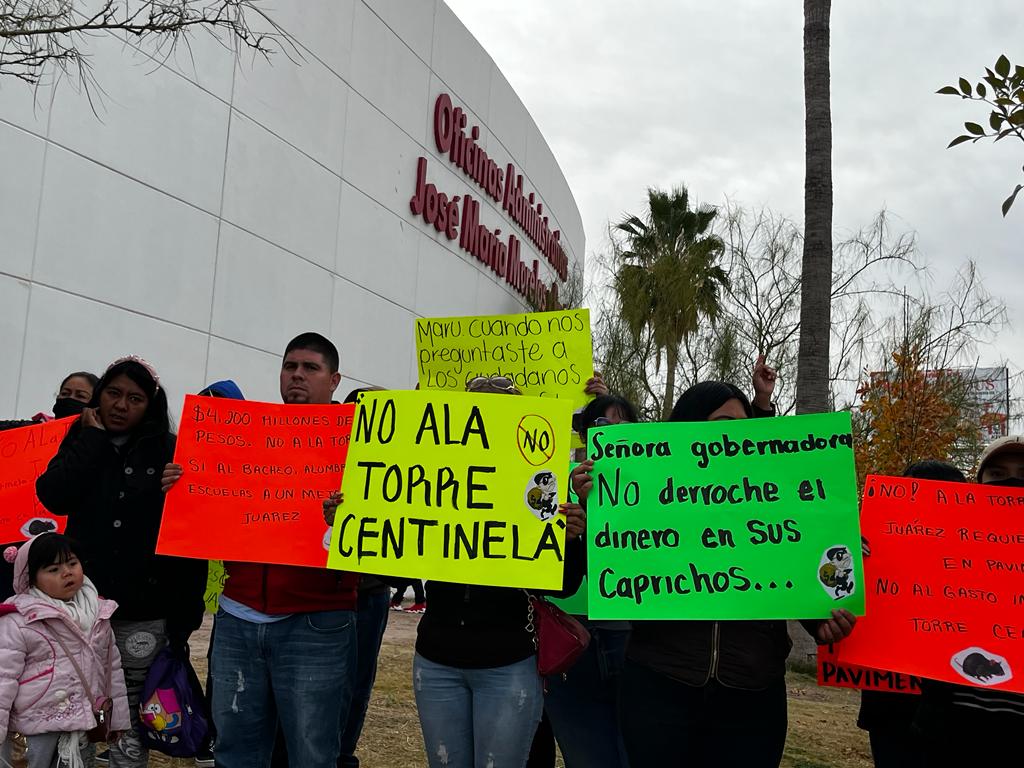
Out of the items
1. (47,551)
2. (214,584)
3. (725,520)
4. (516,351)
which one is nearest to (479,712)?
(725,520)

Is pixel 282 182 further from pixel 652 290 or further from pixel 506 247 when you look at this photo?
pixel 652 290

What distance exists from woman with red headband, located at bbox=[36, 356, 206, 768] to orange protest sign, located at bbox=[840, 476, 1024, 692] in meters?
2.79

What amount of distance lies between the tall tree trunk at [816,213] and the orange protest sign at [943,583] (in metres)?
6.34

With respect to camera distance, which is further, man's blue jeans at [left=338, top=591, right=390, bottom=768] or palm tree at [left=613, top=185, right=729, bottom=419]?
palm tree at [left=613, top=185, right=729, bottom=419]

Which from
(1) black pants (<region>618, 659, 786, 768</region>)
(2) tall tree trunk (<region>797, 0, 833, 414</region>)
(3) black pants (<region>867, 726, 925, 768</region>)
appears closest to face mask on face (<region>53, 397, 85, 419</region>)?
(1) black pants (<region>618, 659, 786, 768</region>)

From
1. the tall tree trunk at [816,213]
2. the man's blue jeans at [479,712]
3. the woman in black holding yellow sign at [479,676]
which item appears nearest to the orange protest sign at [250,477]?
the woman in black holding yellow sign at [479,676]

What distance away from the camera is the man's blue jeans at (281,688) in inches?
145

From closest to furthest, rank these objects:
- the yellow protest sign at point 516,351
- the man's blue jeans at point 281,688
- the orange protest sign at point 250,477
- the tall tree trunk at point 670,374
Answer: the man's blue jeans at point 281,688 → the orange protest sign at point 250,477 → the yellow protest sign at point 516,351 → the tall tree trunk at point 670,374

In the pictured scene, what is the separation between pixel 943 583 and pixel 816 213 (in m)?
6.82

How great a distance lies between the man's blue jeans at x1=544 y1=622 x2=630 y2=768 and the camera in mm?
4031

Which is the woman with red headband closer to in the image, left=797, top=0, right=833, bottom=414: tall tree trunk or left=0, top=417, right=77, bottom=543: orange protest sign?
left=0, top=417, right=77, bottom=543: orange protest sign

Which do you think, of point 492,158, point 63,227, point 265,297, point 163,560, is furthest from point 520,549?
point 492,158

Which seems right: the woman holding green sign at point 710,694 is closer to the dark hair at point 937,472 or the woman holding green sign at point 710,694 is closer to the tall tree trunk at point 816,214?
the dark hair at point 937,472

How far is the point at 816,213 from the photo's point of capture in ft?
31.6
